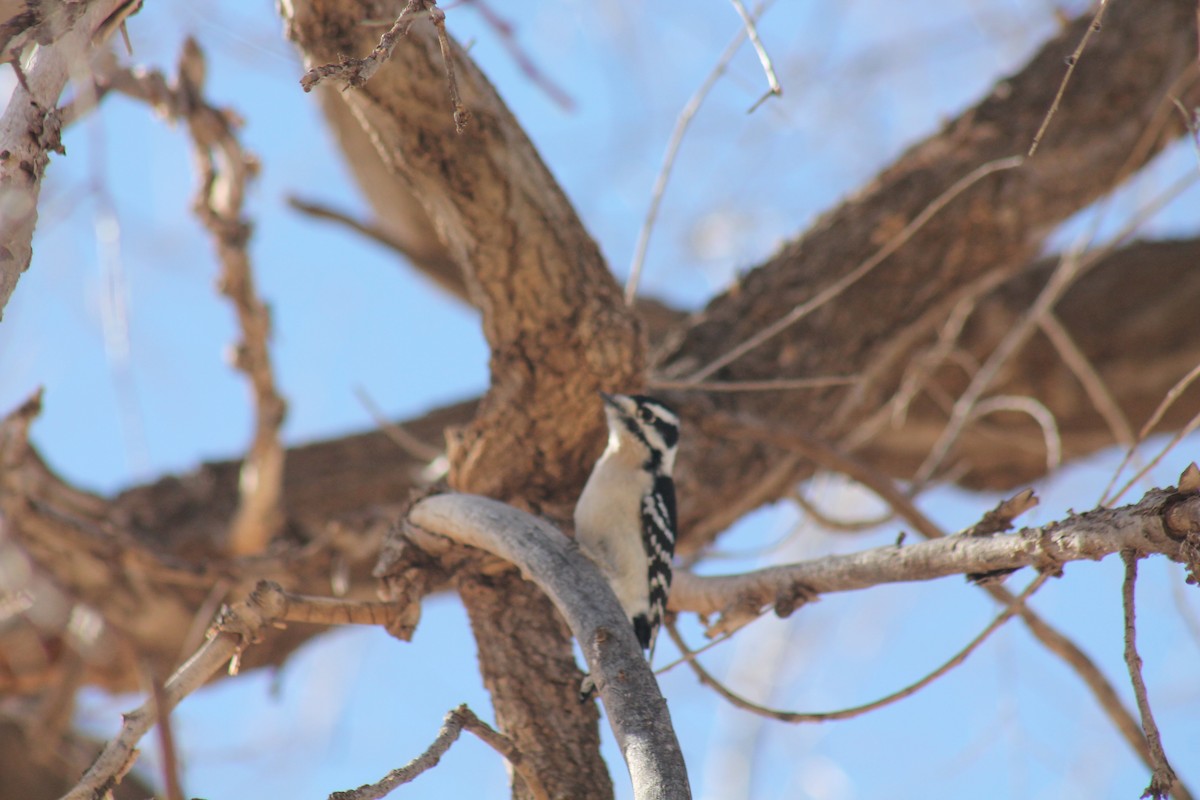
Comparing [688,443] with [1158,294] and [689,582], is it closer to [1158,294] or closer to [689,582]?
[689,582]

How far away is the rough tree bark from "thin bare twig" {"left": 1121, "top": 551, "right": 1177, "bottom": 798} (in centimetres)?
171

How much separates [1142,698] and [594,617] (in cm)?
122

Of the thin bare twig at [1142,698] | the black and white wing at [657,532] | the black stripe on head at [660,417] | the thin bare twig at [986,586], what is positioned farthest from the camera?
A: the black and white wing at [657,532]

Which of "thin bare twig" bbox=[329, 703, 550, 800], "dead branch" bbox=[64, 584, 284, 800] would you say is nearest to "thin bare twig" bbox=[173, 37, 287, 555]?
"dead branch" bbox=[64, 584, 284, 800]

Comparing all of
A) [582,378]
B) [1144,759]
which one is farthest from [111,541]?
[1144,759]

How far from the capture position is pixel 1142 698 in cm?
207

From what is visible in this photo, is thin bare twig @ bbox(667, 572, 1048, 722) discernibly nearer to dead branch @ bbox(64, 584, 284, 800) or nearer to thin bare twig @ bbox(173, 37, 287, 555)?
dead branch @ bbox(64, 584, 284, 800)

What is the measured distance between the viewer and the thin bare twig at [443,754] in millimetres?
2287

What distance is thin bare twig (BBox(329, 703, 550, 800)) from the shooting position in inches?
90.0

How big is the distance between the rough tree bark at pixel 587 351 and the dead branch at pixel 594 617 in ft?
1.24

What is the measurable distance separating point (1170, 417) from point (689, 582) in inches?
178

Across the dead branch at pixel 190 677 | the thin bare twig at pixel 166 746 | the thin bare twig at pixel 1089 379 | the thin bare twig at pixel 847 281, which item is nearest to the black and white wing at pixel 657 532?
the thin bare twig at pixel 847 281

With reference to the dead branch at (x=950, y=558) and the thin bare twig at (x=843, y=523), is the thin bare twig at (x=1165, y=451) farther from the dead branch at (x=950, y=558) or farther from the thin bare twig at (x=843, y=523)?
the thin bare twig at (x=843, y=523)

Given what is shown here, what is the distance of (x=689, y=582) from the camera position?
3.64 metres
